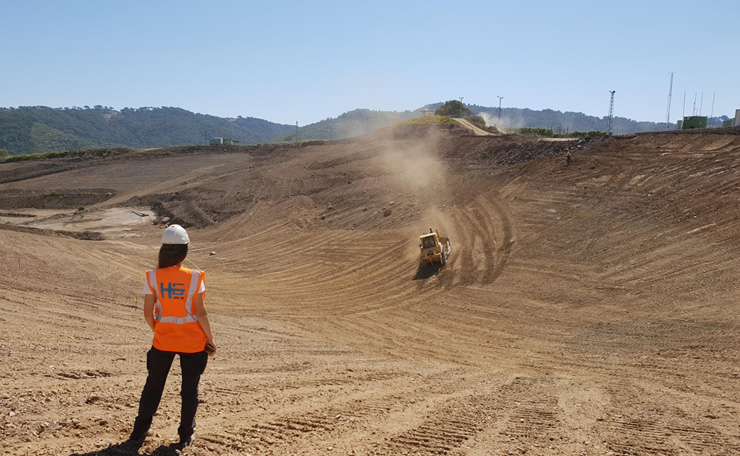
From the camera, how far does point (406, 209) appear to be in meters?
31.4

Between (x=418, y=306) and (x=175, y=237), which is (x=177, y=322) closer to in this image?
(x=175, y=237)

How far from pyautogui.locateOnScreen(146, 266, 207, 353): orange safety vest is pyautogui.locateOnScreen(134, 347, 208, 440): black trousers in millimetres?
102

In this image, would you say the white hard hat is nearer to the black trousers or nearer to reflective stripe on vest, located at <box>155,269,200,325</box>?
reflective stripe on vest, located at <box>155,269,200,325</box>

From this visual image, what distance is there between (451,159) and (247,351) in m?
29.1

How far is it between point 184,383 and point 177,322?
603 mm

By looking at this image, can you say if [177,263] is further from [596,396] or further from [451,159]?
[451,159]

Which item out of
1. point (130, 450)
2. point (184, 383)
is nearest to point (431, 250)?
point (184, 383)

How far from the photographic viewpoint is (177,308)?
5.31 meters

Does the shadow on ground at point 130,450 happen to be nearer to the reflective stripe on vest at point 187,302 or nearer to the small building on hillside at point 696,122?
the reflective stripe on vest at point 187,302

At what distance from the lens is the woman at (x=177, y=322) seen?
208 inches

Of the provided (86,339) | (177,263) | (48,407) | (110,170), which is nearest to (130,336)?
(86,339)

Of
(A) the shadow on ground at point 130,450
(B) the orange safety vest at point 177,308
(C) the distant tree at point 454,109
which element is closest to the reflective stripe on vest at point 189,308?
(B) the orange safety vest at point 177,308

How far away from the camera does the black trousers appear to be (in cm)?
541

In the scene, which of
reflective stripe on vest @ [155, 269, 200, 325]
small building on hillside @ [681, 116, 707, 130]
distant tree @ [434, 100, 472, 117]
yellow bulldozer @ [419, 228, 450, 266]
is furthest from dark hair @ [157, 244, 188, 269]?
distant tree @ [434, 100, 472, 117]
